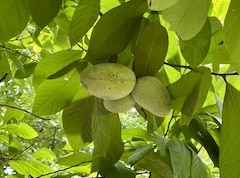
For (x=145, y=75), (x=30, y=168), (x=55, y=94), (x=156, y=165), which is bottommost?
(x=30, y=168)

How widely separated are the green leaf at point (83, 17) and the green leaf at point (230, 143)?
0.26 meters

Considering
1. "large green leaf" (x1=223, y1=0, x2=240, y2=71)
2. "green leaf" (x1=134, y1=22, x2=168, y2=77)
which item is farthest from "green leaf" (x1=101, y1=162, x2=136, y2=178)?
"large green leaf" (x1=223, y1=0, x2=240, y2=71)

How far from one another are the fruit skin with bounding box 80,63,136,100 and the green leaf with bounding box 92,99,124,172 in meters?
0.14

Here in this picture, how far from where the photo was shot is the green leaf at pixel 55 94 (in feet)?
3.31

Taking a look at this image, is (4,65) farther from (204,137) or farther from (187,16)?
(187,16)

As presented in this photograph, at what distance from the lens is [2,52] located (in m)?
1.26

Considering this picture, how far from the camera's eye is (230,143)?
29.0 inches

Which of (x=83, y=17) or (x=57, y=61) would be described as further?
(x=57, y=61)

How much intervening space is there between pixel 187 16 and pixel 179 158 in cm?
29

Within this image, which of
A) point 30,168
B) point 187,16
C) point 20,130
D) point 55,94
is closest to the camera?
point 187,16

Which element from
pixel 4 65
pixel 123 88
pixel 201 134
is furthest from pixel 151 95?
pixel 4 65

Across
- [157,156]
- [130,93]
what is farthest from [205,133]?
[130,93]

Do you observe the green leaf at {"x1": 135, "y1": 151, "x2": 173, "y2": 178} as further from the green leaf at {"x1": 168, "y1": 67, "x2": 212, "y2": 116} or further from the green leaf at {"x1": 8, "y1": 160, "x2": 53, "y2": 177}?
the green leaf at {"x1": 8, "y1": 160, "x2": 53, "y2": 177}

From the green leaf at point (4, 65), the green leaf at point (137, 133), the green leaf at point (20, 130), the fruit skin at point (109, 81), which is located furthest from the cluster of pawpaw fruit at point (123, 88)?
the green leaf at point (20, 130)
